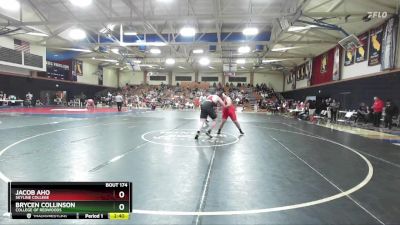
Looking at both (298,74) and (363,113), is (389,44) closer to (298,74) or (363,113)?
(363,113)

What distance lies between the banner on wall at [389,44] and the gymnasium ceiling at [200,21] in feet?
2.62

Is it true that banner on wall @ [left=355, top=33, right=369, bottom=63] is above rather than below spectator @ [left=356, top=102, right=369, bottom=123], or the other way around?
above

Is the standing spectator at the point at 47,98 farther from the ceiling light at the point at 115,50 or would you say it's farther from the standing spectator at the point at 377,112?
the standing spectator at the point at 377,112

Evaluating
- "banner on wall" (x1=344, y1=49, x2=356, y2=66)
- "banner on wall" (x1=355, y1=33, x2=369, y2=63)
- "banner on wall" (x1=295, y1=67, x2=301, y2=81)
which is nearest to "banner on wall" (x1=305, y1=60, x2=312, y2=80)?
"banner on wall" (x1=295, y1=67, x2=301, y2=81)

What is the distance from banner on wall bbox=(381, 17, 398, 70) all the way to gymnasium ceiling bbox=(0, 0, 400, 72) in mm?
797

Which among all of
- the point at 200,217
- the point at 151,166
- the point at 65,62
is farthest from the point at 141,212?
the point at 65,62

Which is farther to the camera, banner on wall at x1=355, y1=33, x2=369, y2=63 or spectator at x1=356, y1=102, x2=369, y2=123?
banner on wall at x1=355, y1=33, x2=369, y2=63

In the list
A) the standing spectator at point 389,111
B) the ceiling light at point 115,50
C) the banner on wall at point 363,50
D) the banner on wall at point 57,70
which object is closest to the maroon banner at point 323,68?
the banner on wall at point 363,50

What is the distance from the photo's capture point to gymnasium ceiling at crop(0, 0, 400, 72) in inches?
564

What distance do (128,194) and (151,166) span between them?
8.96 ft

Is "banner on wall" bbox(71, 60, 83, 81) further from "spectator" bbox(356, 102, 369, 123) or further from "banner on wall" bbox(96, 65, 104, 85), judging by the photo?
"spectator" bbox(356, 102, 369, 123)

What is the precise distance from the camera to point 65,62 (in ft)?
109
